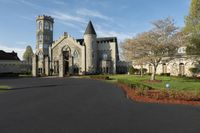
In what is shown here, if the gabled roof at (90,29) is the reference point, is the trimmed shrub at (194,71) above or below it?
below

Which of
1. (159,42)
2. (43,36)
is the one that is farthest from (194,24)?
(43,36)

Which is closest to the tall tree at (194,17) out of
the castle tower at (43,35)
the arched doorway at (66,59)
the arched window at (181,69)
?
the arched window at (181,69)

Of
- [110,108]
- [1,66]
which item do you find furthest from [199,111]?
[1,66]

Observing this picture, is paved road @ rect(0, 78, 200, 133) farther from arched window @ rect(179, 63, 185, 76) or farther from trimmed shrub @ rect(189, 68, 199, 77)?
arched window @ rect(179, 63, 185, 76)

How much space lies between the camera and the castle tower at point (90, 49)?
79.1 metres

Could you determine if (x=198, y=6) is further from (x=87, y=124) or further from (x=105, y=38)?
(x=105, y=38)

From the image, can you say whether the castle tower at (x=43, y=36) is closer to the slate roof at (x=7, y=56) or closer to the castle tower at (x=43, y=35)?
the castle tower at (x=43, y=35)

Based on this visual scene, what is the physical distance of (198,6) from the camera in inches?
1286

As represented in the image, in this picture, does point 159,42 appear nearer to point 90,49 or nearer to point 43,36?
point 90,49

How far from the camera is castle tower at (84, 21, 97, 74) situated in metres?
79.1

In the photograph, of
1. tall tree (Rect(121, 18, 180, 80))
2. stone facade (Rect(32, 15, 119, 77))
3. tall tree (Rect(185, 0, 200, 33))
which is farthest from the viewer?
stone facade (Rect(32, 15, 119, 77))

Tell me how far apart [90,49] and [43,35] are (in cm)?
2042

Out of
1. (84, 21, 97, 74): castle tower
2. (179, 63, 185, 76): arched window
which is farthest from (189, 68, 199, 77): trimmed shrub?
(84, 21, 97, 74): castle tower

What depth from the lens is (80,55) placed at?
263 feet
